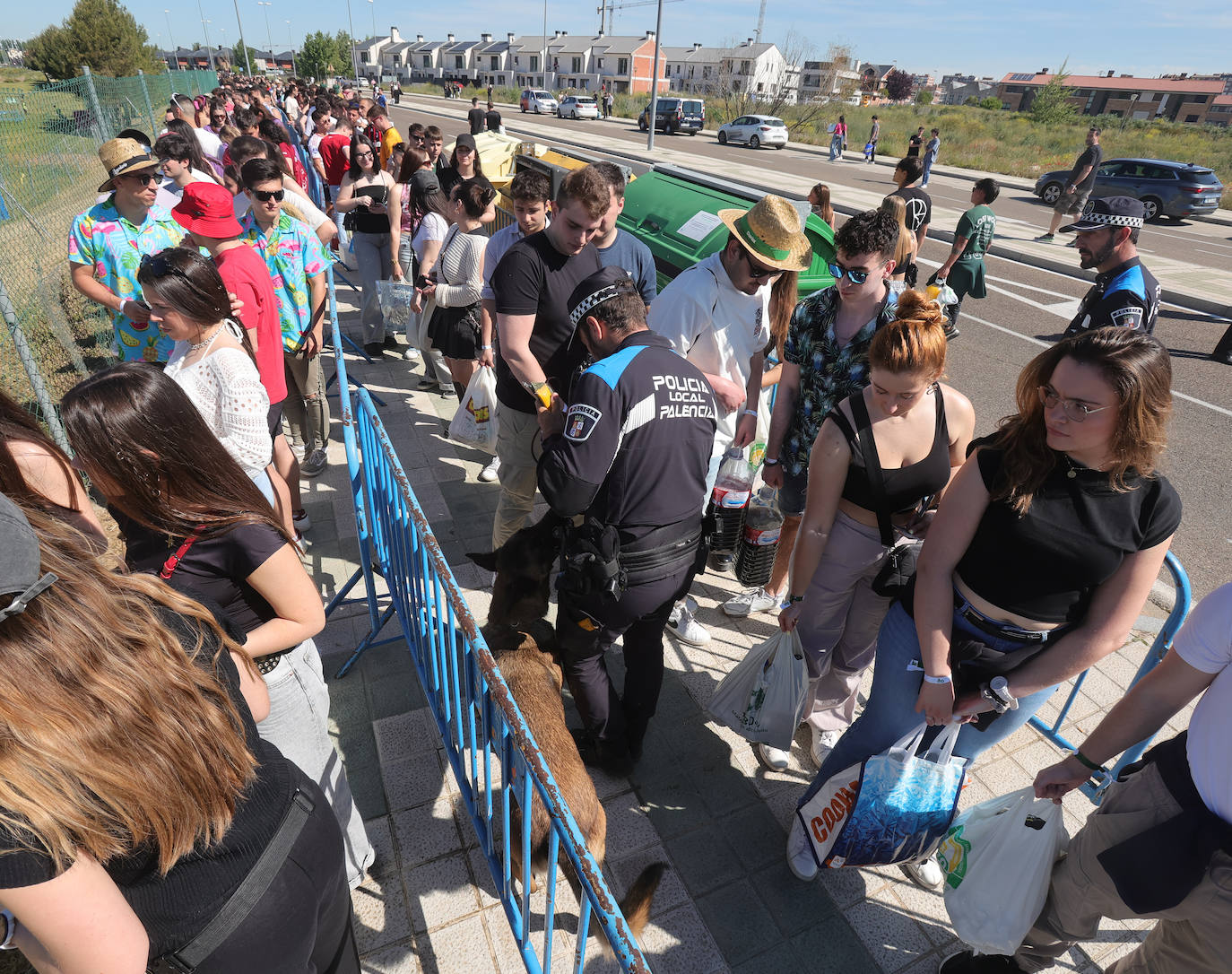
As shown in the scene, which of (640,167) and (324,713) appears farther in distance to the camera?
(640,167)

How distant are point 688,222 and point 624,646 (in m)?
4.26

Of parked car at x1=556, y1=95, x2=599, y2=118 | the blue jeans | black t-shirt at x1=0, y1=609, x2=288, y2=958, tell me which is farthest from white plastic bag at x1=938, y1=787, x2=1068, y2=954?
parked car at x1=556, y1=95, x2=599, y2=118

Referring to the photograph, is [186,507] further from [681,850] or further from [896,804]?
[896,804]

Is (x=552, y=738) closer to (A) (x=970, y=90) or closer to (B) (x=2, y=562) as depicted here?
(B) (x=2, y=562)

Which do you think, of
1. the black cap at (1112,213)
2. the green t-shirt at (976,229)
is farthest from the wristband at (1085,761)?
the green t-shirt at (976,229)

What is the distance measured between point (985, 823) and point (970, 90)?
113225mm

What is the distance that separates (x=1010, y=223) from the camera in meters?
16.6

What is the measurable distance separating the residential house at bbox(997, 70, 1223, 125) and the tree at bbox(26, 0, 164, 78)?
211 feet

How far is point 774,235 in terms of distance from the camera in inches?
119

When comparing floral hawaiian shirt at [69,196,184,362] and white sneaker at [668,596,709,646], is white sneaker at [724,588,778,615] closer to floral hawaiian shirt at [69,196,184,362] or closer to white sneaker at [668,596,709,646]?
white sneaker at [668,596,709,646]

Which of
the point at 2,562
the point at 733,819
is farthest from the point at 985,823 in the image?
the point at 2,562

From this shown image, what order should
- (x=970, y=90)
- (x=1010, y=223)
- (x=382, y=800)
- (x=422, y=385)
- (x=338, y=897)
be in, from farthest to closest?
1. (x=970, y=90)
2. (x=1010, y=223)
3. (x=422, y=385)
4. (x=382, y=800)
5. (x=338, y=897)

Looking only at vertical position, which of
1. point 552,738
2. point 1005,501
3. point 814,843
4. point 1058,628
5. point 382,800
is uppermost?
point 1005,501

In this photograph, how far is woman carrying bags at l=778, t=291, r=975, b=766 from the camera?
7.23ft
